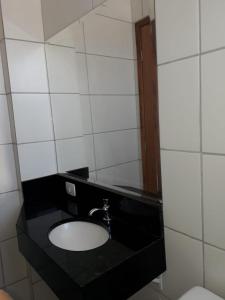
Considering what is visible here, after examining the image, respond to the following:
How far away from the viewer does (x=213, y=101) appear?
0.67m

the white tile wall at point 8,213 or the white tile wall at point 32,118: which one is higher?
the white tile wall at point 32,118

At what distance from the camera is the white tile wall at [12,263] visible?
146 cm

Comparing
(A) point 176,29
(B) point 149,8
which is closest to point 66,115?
(B) point 149,8

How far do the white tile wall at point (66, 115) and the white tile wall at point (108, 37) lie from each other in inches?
12.3

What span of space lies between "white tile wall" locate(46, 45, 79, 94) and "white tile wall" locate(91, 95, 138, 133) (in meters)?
0.20

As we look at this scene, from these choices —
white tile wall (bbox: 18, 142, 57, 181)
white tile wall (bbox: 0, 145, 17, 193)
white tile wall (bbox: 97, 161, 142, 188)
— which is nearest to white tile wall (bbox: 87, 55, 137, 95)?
white tile wall (bbox: 97, 161, 142, 188)

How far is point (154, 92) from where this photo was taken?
0.90 metres

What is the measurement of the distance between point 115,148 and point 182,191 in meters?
0.49

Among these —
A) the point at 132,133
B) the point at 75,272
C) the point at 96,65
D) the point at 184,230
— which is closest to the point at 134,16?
the point at 96,65

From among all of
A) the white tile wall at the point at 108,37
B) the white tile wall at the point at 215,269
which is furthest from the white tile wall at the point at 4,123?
the white tile wall at the point at 215,269

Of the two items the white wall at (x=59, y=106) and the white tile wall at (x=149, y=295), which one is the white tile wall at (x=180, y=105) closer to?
the white wall at (x=59, y=106)

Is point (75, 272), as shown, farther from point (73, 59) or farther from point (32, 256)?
point (73, 59)

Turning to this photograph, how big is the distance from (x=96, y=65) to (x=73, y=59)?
0.70 feet

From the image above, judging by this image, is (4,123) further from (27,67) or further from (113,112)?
(113,112)
